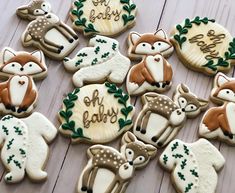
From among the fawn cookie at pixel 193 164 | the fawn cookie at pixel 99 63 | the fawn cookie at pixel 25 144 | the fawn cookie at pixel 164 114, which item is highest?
the fawn cookie at pixel 99 63

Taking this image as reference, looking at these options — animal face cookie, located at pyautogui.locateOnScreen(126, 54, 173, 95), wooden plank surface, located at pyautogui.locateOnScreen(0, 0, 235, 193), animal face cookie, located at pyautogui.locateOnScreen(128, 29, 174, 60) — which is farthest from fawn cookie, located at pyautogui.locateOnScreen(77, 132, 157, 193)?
animal face cookie, located at pyautogui.locateOnScreen(128, 29, 174, 60)

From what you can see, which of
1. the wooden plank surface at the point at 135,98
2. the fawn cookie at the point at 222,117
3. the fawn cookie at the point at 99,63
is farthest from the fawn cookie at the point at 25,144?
the fawn cookie at the point at 222,117

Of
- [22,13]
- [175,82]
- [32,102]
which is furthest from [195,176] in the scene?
[22,13]

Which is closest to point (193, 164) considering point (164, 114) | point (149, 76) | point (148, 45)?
Result: point (164, 114)

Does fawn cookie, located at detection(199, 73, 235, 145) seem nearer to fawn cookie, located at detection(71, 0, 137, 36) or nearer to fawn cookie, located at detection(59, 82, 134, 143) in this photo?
fawn cookie, located at detection(59, 82, 134, 143)

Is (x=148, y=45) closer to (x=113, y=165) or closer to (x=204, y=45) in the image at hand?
(x=204, y=45)

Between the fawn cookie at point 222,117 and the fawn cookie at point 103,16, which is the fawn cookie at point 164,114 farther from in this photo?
the fawn cookie at point 103,16

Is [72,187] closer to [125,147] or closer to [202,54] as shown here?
[125,147]
